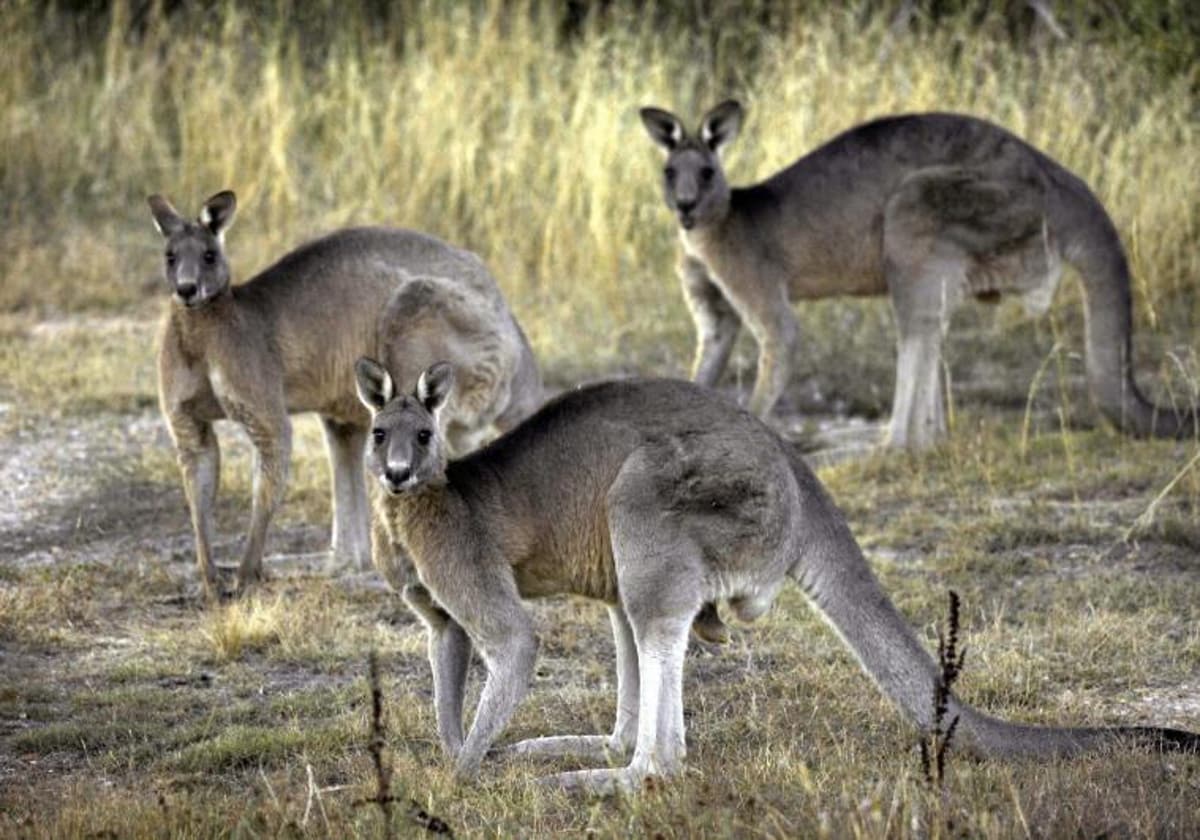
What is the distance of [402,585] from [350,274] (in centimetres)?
232

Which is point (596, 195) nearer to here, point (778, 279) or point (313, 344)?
point (778, 279)

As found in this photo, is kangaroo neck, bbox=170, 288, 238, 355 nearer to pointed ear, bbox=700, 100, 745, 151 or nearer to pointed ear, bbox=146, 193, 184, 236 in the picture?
pointed ear, bbox=146, 193, 184, 236

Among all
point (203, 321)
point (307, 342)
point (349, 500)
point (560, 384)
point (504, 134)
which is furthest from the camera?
point (504, 134)

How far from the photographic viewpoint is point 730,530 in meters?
5.27

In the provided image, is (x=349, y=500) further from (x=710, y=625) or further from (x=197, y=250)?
(x=710, y=625)

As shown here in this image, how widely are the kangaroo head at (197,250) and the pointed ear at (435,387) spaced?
1919 mm

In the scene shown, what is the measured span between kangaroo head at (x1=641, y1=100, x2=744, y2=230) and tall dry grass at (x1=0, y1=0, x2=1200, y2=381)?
1530 millimetres

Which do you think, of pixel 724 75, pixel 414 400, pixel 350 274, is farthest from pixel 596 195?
pixel 414 400

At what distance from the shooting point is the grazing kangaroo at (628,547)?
5.21m

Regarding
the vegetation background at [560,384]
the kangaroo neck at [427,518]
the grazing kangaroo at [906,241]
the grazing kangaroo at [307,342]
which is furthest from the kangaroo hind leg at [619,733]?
the grazing kangaroo at [906,241]

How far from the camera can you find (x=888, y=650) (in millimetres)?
5242

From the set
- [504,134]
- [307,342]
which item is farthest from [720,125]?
[504,134]

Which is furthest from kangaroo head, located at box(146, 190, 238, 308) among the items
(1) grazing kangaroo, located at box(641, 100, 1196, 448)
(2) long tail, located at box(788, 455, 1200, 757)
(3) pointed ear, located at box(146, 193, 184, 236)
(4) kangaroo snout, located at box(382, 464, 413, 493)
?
(2) long tail, located at box(788, 455, 1200, 757)

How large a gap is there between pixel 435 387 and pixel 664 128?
4.22 m
